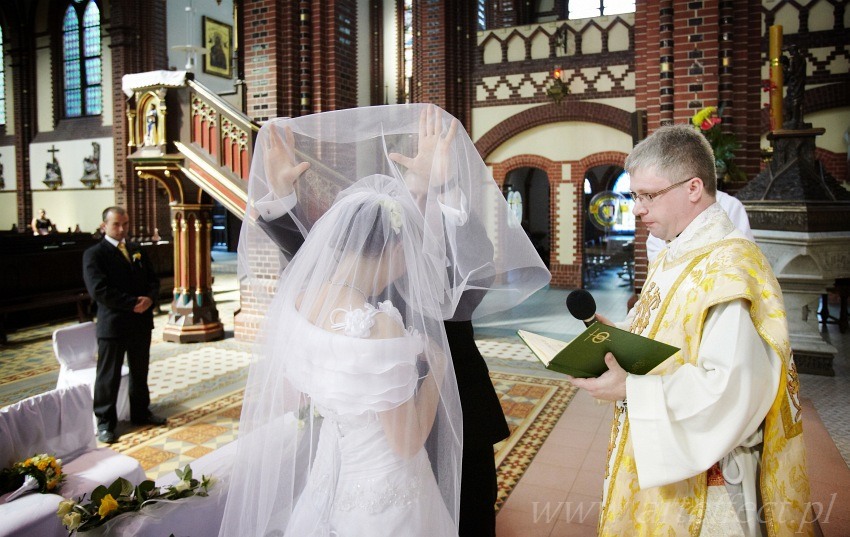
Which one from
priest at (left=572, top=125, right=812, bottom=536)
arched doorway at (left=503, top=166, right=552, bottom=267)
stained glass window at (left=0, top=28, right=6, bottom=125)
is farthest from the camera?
arched doorway at (left=503, top=166, right=552, bottom=267)

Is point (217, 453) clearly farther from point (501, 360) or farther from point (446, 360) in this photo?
point (501, 360)

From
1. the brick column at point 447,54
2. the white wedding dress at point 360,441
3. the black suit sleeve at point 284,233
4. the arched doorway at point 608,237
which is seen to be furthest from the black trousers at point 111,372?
the brick column at point 447,54

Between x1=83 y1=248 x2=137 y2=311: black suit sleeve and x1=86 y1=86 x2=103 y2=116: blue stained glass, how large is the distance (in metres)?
14.4

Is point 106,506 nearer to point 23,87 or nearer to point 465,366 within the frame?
point 465,366

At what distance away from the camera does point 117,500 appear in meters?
2.49

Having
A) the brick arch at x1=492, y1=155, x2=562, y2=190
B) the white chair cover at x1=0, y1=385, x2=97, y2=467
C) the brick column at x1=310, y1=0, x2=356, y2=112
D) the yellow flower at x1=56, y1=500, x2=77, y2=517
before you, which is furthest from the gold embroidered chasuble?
the brick arch at x1=492, y1=155, x2=562, y2=190

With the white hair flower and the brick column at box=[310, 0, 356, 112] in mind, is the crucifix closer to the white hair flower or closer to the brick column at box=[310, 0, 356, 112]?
the brick column at box=[310, 0, 356, 112]

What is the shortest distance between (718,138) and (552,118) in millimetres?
7879

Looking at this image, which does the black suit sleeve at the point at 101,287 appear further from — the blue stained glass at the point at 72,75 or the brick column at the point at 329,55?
the blue stained glass at the point at 72,75

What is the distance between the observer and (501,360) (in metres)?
7.30

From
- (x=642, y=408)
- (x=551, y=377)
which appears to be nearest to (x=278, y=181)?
(x=642, y=408)

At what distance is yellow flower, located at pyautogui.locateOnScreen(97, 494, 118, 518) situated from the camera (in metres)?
2.36

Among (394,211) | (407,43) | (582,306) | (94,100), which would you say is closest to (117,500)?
(394,211)

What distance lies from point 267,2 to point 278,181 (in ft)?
21.3
